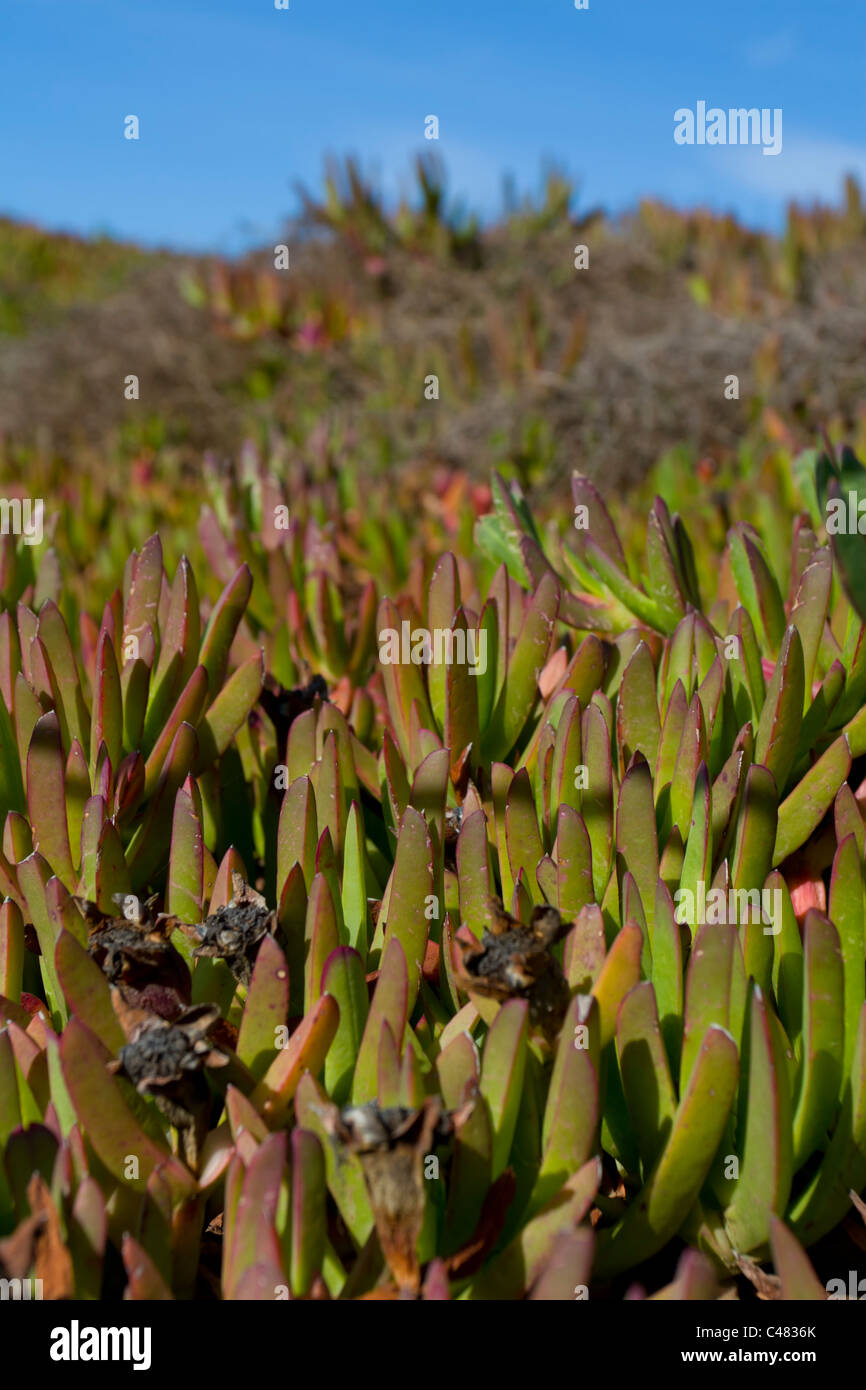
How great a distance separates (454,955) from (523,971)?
17cm

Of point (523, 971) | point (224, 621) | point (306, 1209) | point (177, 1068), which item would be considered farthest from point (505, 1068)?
point (224, 621)

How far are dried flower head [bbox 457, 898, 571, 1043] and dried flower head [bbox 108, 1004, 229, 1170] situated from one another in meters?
0.28

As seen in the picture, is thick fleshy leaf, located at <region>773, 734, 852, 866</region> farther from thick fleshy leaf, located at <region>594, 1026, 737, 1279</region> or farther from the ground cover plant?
thick fleshy leaf, located at <region>594, 1026, 737, 1279</region>

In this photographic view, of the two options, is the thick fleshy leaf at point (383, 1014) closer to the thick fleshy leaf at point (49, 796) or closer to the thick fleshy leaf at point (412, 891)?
the thick fleshy leaf at point (412, 891)

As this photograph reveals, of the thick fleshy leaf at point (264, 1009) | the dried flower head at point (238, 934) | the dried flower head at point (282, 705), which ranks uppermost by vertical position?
the dried flower head at point (282, 705)

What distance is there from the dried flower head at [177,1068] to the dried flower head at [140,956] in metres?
0.12

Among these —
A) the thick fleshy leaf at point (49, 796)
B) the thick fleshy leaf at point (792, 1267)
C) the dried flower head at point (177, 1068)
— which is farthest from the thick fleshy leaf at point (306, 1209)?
the thick fleshy leaf at point (49, 796)

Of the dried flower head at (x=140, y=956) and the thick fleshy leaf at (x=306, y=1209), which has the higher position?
the dried flower head at (x=140, y=956)

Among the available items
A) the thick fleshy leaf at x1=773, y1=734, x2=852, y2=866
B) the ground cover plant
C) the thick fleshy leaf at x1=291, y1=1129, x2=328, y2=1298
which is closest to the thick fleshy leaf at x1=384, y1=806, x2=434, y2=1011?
the ground cover plant

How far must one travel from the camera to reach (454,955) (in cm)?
133

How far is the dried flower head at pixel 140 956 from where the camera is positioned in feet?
4.26

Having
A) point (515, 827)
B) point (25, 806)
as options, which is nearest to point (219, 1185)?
point (515, 827)

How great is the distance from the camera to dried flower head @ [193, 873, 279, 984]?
1.32m
